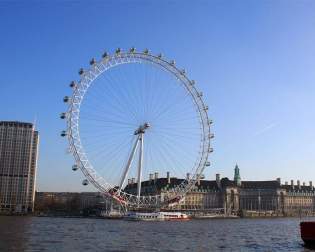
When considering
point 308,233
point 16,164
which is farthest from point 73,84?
point 16,164

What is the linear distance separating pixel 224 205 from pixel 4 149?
83.3 metres

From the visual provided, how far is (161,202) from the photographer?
324ft

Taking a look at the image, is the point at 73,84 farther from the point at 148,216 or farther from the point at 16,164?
the point at 16,164

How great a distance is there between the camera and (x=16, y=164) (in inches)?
7426

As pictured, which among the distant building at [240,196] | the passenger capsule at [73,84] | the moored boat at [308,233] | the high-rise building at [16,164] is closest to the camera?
the moored boat at [308,233]

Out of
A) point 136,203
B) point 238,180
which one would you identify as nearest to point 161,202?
point 136,203

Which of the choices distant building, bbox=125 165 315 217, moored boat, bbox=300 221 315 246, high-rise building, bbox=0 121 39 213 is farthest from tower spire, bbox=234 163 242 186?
moored boat, bbox=300 221 315 246

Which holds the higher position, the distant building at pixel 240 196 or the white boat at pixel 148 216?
the distant building at pixel 240 196

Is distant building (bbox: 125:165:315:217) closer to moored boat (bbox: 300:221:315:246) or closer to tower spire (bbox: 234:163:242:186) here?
tower spire (bbox: 234:163:242:186)

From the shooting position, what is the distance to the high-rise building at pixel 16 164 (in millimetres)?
186250

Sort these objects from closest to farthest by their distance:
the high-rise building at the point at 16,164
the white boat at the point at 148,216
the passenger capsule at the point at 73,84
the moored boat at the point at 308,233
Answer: the moored boat at the point at 308,233, the passenger capsule at the point at 73,84, the white boat at the point at 148,216, the high-rise building at the point at 16,164

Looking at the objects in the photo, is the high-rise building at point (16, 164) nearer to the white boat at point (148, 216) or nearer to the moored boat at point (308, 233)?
the white boat at point (148, 216)

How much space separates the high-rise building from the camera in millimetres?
186250

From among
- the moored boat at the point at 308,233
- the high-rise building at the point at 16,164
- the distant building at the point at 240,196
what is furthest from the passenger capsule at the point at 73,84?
the high-rise building at the point at 16,164
